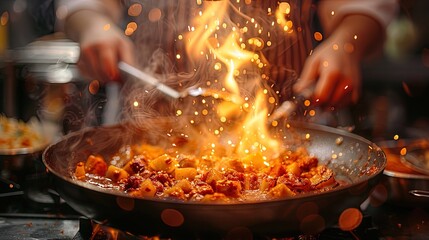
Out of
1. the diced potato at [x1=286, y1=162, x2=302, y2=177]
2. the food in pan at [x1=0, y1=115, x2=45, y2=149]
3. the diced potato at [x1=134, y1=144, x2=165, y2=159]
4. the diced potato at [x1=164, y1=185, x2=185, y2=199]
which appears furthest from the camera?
the food in pan at [x1=0, y1=115, x2=45, y2=149]

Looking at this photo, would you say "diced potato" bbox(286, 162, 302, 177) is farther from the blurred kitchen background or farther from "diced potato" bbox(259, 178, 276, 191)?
the blurred kitchen background

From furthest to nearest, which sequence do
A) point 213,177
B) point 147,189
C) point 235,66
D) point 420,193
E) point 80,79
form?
point 80,79 < point 235,66 < point 420,193 < point 213,177 < point 147,189

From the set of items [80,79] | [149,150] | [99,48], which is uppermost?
[99,48]

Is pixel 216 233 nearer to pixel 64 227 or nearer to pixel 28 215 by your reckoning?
pixel 64 227

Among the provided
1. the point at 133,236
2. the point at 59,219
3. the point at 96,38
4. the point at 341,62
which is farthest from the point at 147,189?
the point at 341,62

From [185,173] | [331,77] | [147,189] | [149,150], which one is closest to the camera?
[147,189]

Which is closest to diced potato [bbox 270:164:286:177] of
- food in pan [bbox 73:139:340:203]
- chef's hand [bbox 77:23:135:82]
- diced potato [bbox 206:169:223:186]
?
food in pan [bbox 73:139:340:203]

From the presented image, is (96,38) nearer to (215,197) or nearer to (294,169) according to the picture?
(294,169)
